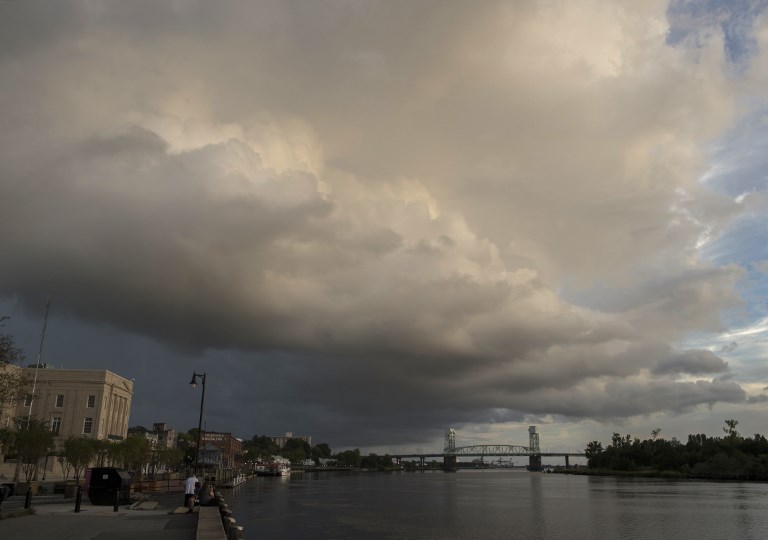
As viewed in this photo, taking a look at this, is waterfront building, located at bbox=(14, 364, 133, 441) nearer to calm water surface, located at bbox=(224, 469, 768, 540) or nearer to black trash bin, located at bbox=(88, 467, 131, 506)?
calm water surface, located at bbox=(224, 469, 768, 540)

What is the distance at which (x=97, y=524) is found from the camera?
105 ft

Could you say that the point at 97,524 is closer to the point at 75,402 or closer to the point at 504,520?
the point at 504,520

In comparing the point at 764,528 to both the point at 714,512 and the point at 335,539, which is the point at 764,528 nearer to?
the point at 714,512

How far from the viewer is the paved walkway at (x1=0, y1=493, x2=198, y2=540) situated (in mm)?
27391

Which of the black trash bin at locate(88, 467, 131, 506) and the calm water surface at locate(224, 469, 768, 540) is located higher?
the black trash bin at locate(88, 467, 131, 506)

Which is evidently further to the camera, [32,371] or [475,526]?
[32,371]

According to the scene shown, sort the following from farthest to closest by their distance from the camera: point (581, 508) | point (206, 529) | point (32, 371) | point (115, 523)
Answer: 1. point (32, 371)
2. point (581, 508)
3. point (115, 523)
4. point (206, 529)

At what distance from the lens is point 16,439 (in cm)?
6806

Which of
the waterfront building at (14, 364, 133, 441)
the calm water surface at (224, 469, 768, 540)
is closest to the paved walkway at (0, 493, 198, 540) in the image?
the calm water surface at (224, 469, 768, 540)

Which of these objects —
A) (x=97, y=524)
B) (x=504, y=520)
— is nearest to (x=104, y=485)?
(x=97, y=524)

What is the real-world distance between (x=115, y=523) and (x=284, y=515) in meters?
37.1

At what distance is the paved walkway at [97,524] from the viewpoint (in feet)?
89.9

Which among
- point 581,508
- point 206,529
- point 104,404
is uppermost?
point 104,404

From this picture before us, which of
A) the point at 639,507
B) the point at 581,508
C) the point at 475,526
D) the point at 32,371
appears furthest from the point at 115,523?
the point at 32,371
